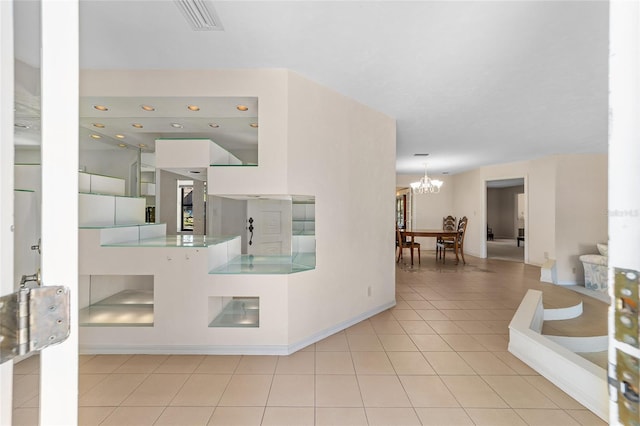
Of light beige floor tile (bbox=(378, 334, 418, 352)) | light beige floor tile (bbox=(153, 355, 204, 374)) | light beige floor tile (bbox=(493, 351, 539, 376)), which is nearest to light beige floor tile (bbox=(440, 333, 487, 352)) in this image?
light beige floor tile (bbox=(493, 351, 539, 376))

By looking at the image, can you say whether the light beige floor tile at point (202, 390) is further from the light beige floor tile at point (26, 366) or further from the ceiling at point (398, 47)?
the ceiling at point (398, 47)

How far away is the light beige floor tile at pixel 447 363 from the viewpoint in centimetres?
229

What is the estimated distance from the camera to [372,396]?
198cm

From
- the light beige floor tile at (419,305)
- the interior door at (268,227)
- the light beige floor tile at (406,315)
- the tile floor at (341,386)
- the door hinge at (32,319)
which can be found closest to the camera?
the door hinge at (32,319)

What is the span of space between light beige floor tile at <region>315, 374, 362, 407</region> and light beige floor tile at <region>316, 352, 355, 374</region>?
0.23 ft

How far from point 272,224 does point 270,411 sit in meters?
2.60

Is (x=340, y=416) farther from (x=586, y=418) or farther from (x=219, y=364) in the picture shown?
(x=586, y=418)

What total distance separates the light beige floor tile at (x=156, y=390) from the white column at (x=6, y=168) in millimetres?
1784

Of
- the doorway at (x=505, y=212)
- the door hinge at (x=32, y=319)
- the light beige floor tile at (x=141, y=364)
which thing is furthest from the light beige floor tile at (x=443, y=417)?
the doorway at (x=505, y=212)

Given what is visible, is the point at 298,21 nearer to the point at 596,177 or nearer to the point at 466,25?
the point at 466,25

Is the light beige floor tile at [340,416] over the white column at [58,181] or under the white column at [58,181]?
under

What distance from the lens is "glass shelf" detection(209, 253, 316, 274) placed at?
2635 mm

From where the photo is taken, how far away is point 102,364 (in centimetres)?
238

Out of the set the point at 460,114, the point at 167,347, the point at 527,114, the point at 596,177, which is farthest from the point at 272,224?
the point at 596,177
